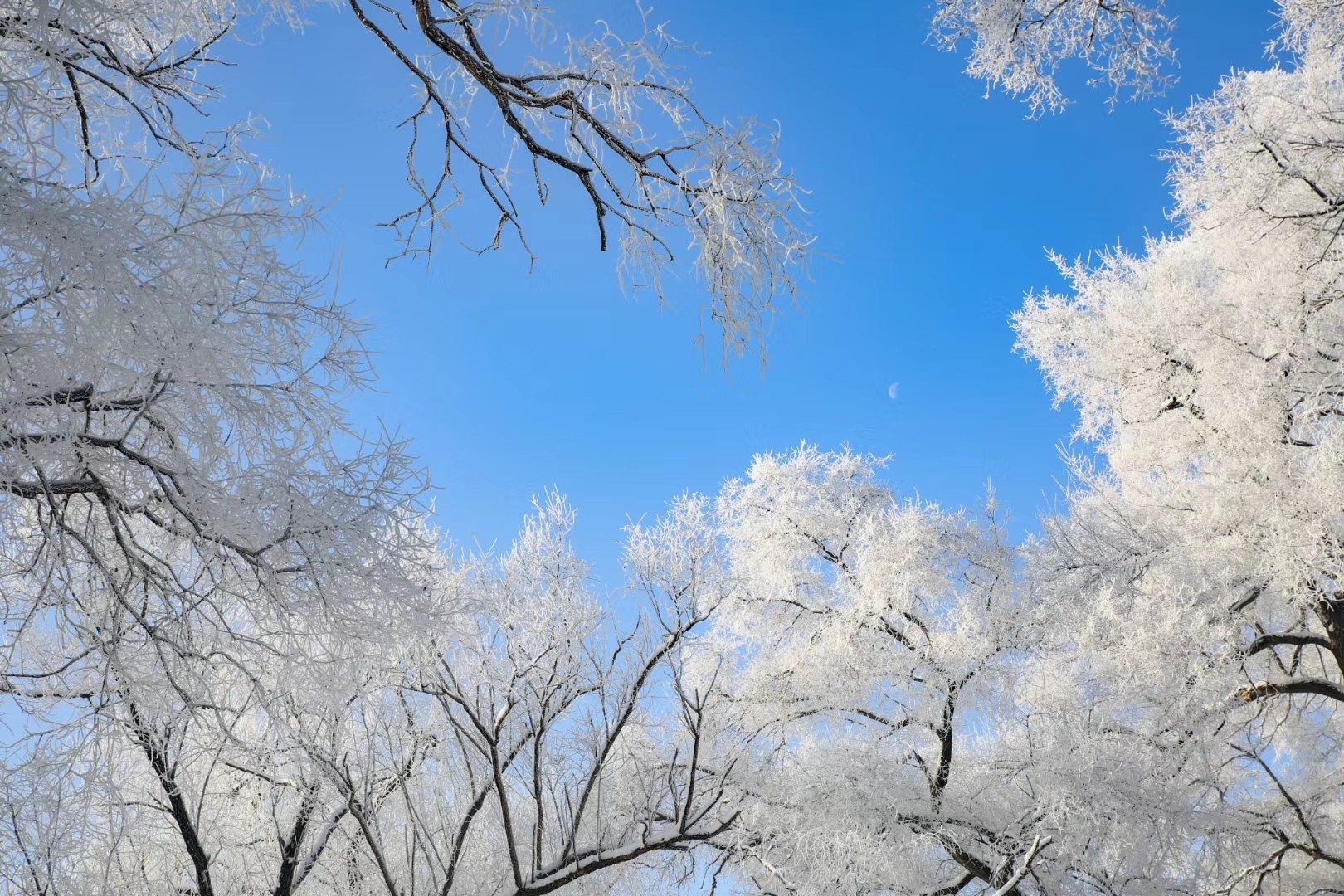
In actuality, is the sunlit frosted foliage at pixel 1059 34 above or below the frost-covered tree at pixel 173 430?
above

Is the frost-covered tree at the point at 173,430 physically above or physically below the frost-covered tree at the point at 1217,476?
below

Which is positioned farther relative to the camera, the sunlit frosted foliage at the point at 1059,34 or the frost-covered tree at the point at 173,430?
the sunlit frosted foliage at the point at 1059,34

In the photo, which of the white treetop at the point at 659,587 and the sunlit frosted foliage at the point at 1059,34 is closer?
the white treetop at the point at 659,587

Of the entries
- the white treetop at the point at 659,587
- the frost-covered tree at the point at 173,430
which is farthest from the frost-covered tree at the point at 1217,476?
the frost-covered tree at the point at 173,430

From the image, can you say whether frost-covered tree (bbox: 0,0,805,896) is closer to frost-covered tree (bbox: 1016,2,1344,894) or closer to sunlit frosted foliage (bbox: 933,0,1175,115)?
sunlit frosted foliage (bbox: 933,0,1175,115)

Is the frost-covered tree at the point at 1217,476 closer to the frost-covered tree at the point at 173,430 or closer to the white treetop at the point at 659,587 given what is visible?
the white treetop at the point at 659,587

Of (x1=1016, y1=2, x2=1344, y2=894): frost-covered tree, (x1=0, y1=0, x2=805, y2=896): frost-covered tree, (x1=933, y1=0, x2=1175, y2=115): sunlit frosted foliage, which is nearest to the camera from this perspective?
(x1=0, y1=0, x2=805, y2=896): frost-covered tree

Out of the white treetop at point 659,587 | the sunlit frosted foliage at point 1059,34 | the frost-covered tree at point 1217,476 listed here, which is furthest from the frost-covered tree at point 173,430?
the frost-covered tree at point 1217,476

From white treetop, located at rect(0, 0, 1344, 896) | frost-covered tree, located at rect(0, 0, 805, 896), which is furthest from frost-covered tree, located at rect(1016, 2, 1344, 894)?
frost-covered tree, located at rect(0, 0, 805, 896)

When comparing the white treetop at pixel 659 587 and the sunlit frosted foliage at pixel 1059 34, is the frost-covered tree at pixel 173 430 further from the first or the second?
the sunlit frosted foliage at pixel 1059 34

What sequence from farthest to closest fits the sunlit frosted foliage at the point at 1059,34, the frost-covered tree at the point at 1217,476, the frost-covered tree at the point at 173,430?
the frost-covered tree at the point at 1217,476
the sunlit frosted foliage at the point at 1059,34
the frost-covered tree at the point at 173,430

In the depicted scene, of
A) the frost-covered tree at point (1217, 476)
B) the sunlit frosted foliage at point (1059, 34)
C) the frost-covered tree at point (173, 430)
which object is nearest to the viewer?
the frost-covered tree at point (173, 430)

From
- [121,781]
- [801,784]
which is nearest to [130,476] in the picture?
[121,781]

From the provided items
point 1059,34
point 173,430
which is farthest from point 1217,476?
point 173,430
